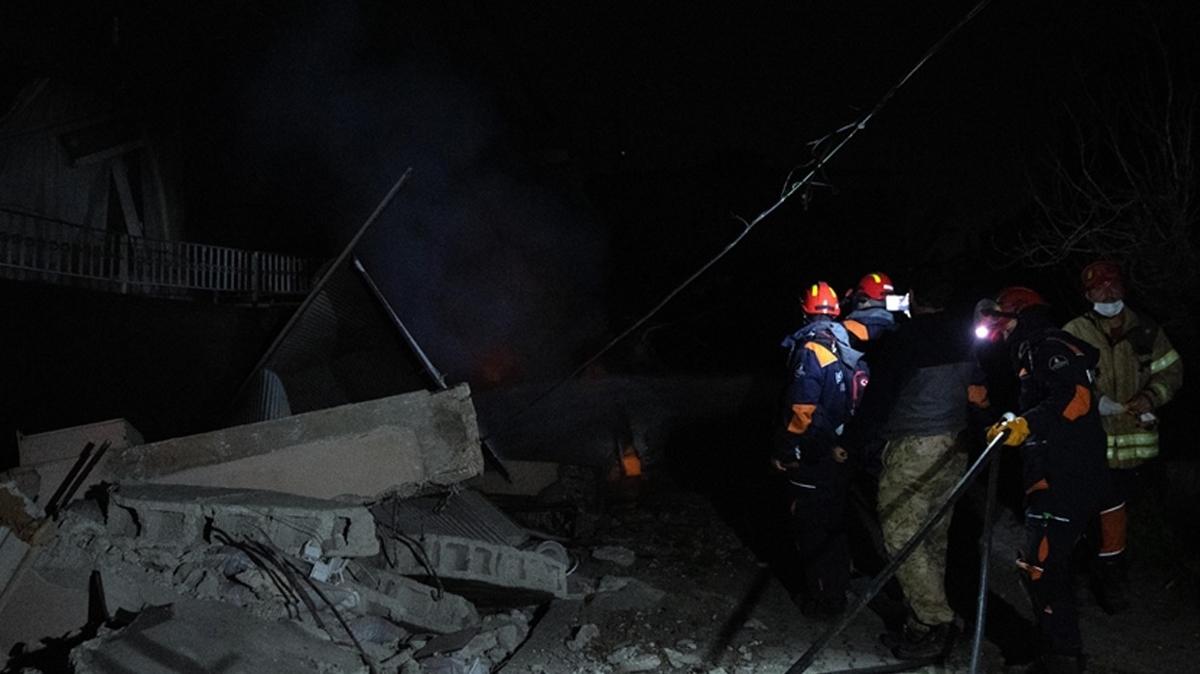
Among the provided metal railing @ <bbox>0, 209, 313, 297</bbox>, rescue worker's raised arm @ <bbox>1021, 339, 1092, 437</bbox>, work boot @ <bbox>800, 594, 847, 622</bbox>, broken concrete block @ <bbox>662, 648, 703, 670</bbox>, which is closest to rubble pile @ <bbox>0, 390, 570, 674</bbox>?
broken concrete block @ <bbox>662, 648, 703, 670</bbox>

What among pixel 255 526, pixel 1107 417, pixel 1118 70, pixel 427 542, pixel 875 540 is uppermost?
pixel 1118 70

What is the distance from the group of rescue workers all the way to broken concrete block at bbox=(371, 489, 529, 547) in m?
2.16

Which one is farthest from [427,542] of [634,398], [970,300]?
[970,300]

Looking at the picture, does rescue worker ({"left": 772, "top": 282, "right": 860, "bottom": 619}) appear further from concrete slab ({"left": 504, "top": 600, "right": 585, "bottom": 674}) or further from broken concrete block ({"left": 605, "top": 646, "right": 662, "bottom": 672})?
concrete slab ({"left": 504, "top": 600, "right": 585, "bottom": 674})

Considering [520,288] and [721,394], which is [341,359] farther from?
[520,288]

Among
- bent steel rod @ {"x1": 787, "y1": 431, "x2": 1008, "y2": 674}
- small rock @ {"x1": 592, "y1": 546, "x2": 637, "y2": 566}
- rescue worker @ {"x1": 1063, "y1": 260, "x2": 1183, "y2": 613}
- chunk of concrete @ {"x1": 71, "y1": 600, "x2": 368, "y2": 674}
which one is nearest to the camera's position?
bent steel rod @ {"x1": 787, "y1": 431, "x2": 1008, "y2": 674}

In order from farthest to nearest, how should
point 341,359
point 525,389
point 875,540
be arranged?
1. point 525,389
2. point 341,359
3. point 875,540

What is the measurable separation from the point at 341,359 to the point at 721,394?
4.98 m

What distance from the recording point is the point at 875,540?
6.09 meters

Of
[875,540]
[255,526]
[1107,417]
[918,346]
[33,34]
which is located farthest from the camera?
[33,34]

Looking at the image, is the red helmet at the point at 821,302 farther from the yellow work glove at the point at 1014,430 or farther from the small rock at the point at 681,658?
the small rock at the point at 681,658

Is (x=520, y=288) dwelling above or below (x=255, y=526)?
above

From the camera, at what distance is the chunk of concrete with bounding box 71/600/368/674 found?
2.94 metres

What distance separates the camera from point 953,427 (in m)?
4.26
